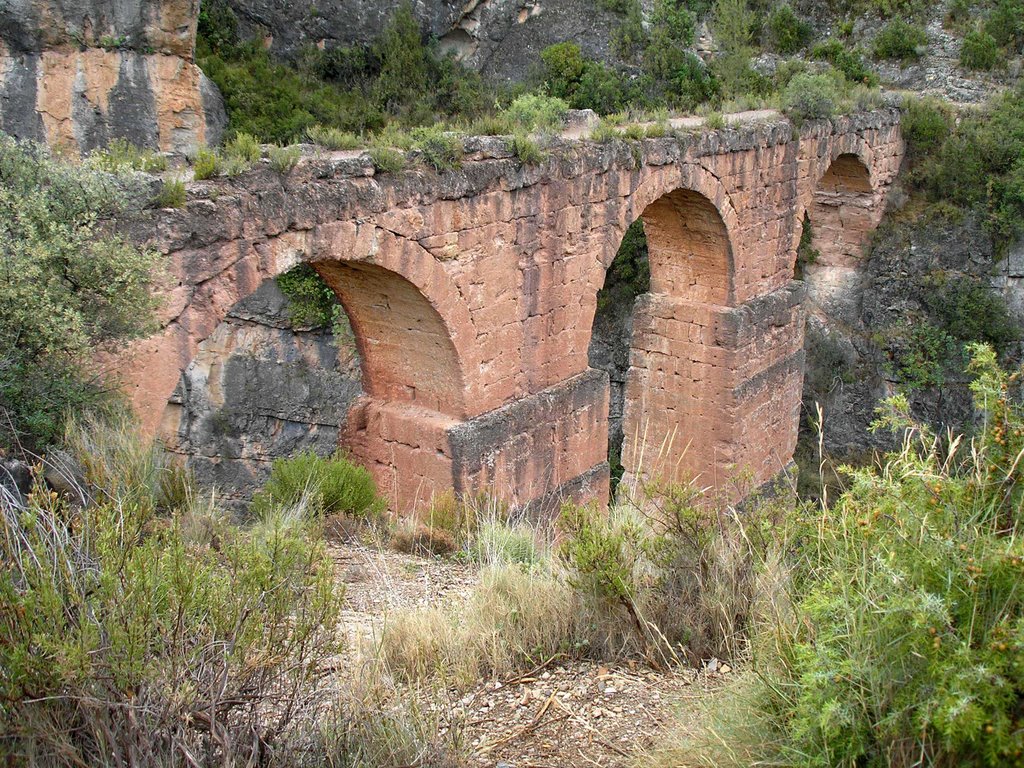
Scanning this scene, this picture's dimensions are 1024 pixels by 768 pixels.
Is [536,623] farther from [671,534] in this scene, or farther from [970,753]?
[970,753]

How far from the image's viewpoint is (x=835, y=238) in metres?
16.4

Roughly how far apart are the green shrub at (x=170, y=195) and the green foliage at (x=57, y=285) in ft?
0.58

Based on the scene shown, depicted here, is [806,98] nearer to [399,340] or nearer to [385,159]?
[399,340]

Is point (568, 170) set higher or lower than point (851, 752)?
higher

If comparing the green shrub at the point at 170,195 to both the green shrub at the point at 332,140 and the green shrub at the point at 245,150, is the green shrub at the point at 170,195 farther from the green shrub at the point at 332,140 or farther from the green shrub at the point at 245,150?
the green shrub at the point at 332,140

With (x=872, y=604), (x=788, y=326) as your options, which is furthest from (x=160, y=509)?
(x=788, y=326)

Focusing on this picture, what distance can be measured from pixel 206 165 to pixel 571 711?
4.02m

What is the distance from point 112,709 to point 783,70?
1836cm

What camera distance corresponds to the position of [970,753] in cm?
275

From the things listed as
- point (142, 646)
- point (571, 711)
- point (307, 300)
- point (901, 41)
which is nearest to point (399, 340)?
point (571, 711)

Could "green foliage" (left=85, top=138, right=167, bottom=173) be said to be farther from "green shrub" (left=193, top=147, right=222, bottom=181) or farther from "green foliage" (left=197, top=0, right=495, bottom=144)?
"green foliage" (left=197, top=0, right=495, bottom=144)

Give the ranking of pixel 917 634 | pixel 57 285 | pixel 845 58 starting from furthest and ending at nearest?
pixel 845 58, pixel 57 285, pixel 917 634

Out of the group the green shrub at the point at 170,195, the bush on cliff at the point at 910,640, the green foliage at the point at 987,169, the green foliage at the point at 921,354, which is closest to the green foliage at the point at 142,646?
the bush on cliff at the point at 910,640

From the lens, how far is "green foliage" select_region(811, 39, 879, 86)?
19328mm
